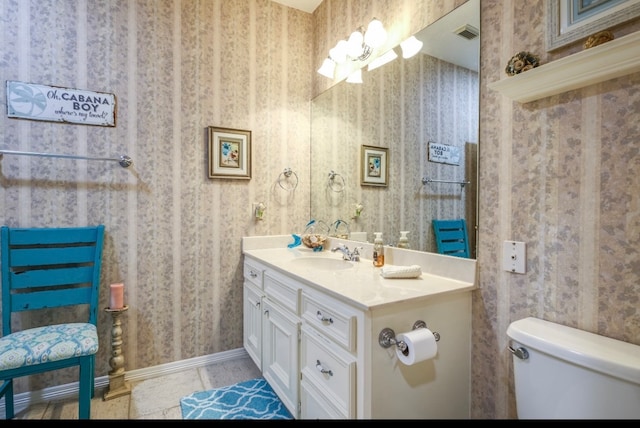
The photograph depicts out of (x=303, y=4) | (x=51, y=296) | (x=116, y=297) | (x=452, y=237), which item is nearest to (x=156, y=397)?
(x=116, y=297)

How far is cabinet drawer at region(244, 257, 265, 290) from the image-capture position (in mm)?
1894

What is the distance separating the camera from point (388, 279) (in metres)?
1.40

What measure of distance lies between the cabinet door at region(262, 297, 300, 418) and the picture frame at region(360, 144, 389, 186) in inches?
35.7

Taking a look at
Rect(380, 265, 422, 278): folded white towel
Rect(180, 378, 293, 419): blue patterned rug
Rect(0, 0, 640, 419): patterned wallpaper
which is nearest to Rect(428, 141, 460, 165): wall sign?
Rect(0, 0, 640, 419): patterned wallpaper

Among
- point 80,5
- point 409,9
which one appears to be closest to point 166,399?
point 80,5

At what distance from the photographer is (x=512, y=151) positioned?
1185 mm

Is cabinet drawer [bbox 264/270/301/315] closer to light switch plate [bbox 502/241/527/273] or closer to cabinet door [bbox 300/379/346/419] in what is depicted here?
cabinet door [bbox 300/379/346/419]

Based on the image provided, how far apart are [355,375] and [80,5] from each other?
2345 millimetres

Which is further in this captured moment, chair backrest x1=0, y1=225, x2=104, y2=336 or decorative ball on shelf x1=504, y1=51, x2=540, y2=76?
chair backrest x1=0, y1=225, x2=104, y2=336

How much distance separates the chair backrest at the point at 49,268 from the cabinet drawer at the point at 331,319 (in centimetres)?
120

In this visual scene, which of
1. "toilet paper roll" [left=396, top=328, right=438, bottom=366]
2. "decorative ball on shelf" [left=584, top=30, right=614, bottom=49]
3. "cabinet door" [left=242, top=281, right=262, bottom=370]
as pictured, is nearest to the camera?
"decorative ball on shelf" [left=584, top=30, right=614, bottom=49]

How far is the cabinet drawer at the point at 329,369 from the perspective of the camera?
3.65 feet

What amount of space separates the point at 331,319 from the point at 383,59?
1.42 meters

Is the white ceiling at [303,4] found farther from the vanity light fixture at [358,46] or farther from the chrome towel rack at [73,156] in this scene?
the chrome towel rack at [73,156]
